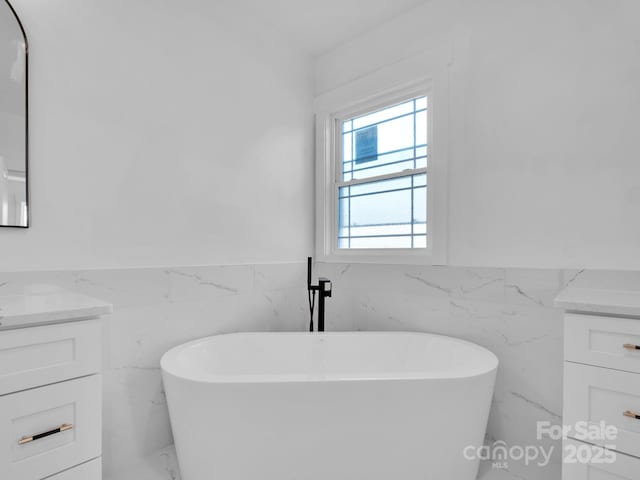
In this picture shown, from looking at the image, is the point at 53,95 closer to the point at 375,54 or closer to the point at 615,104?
the point at 375,54

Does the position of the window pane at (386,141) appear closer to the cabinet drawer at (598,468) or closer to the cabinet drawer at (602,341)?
the cabinet drawer at (602,341)

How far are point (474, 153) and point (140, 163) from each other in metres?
1.81

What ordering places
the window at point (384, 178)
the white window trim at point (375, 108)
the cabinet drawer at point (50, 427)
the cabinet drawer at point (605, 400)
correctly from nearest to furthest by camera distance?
the cabinet drawer at point (50, 427)
the cabinet drawer at point (605, 400)
the white window trim at point (375, 108)
the window at point (384, 178)

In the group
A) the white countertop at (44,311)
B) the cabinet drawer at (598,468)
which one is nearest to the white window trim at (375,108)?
the cabinet drawer at (598,468)

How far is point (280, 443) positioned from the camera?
51.4 inches

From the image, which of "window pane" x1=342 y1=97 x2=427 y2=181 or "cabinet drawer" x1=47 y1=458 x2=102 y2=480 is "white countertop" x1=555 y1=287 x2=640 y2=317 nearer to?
"window pane" x1=342 y1=97 x2=427 y2=181

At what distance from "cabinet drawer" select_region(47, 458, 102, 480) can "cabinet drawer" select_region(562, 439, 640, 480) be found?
57.6 inches

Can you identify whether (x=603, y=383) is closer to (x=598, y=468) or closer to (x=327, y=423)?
(x=598, y=468)

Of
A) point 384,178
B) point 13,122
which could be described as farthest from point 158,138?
point 384,178

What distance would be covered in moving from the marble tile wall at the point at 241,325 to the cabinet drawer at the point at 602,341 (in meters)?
0.59

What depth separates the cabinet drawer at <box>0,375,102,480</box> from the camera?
0.85m

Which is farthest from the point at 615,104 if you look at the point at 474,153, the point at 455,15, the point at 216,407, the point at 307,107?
the point at 216,407

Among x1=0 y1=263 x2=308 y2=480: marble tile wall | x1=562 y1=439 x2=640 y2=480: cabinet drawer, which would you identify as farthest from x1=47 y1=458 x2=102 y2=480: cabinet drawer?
x1=562 y1=439 x2=640 y2=480: cabinet drawer

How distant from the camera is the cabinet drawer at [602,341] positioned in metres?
1.02
